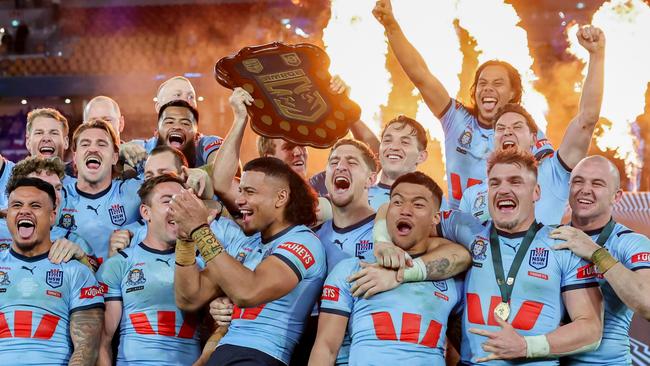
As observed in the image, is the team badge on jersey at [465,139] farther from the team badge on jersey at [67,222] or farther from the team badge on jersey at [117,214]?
the team badge on jersey at [67,222]

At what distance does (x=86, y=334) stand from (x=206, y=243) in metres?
1.09

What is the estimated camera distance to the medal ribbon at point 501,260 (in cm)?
405

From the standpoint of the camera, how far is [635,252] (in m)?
4.19

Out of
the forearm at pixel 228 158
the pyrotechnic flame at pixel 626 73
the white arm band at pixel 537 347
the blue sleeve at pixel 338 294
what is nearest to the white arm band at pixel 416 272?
the blue sleeve at pixel 338 294

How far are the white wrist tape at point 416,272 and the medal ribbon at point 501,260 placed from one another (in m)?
0.35

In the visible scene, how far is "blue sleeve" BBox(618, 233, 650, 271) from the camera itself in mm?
4152

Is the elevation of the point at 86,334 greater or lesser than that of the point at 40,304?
lesser

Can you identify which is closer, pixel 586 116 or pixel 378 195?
pixel 586 116

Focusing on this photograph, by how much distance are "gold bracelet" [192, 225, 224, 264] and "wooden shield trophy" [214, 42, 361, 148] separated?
117 centimetres

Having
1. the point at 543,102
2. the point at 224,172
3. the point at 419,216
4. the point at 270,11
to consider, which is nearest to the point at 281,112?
the point at 224,172

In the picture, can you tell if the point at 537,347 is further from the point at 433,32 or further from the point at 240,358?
the point at 433,32

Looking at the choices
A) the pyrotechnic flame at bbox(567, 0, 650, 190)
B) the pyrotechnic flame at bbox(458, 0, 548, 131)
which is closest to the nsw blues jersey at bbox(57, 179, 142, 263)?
the pyrotechnic flame at bbox(458, 0, 548, 131)

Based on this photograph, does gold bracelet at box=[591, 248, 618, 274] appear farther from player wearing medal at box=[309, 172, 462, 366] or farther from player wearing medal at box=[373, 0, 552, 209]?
player wearing medal at box=[373, 0, 552, 209]

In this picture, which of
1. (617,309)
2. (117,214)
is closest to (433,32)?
(117,214)
